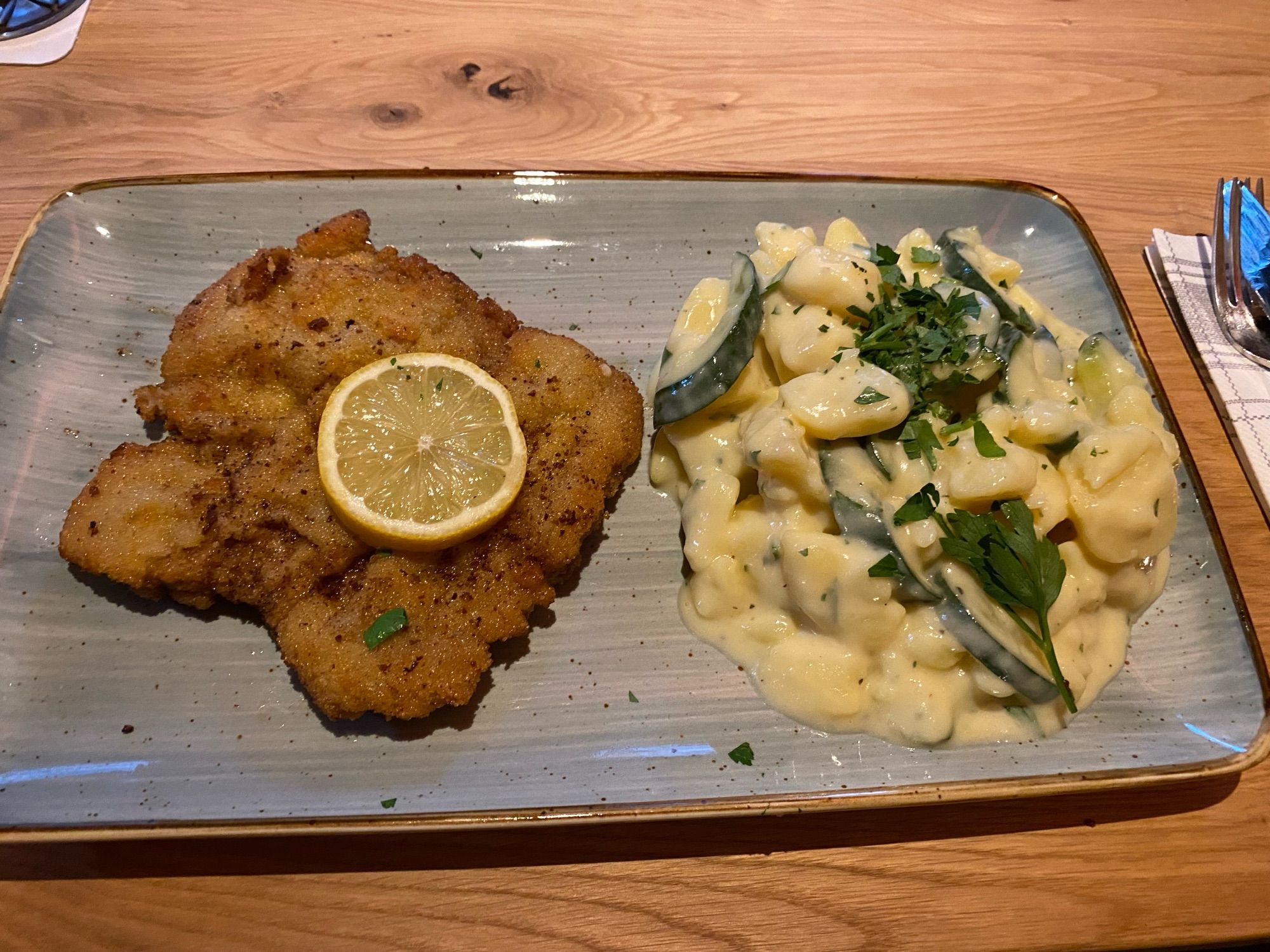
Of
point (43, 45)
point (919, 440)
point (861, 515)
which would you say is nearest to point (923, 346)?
point (919, 440)

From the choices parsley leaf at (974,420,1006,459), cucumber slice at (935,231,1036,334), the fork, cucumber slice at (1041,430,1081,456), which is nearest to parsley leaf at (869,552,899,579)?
parsley leaf at (974,420,1006,459)

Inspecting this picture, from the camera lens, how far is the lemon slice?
210 centimetres

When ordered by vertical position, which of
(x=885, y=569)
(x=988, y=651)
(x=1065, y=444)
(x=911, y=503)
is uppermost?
(x=1065, y=444)

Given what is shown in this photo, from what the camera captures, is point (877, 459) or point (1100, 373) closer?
point (877, 459)

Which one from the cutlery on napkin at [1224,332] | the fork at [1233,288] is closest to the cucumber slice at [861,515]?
the cutlery on napkin at [1224,332]

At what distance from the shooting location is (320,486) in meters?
2.21

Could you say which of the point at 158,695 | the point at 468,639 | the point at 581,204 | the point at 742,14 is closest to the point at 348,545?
the point at 468,639

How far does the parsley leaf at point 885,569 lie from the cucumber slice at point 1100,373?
3.34 ft

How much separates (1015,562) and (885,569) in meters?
0.35

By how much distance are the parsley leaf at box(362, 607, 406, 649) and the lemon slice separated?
0.19 m

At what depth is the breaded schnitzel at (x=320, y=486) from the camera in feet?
6.90

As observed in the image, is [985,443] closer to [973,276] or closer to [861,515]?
[861,515]

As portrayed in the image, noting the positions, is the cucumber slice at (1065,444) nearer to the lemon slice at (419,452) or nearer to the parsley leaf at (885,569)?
the parsley leaf at (885,569)

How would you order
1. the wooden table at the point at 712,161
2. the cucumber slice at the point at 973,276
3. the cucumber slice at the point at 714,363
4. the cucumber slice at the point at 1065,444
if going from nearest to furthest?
1. the wooden table at the point at 712,161
2. the cucumber slice at the point at 1065,444
3. the cucumber slice at the point at 714,363
4. the cucumber slice at the point at 973,276
